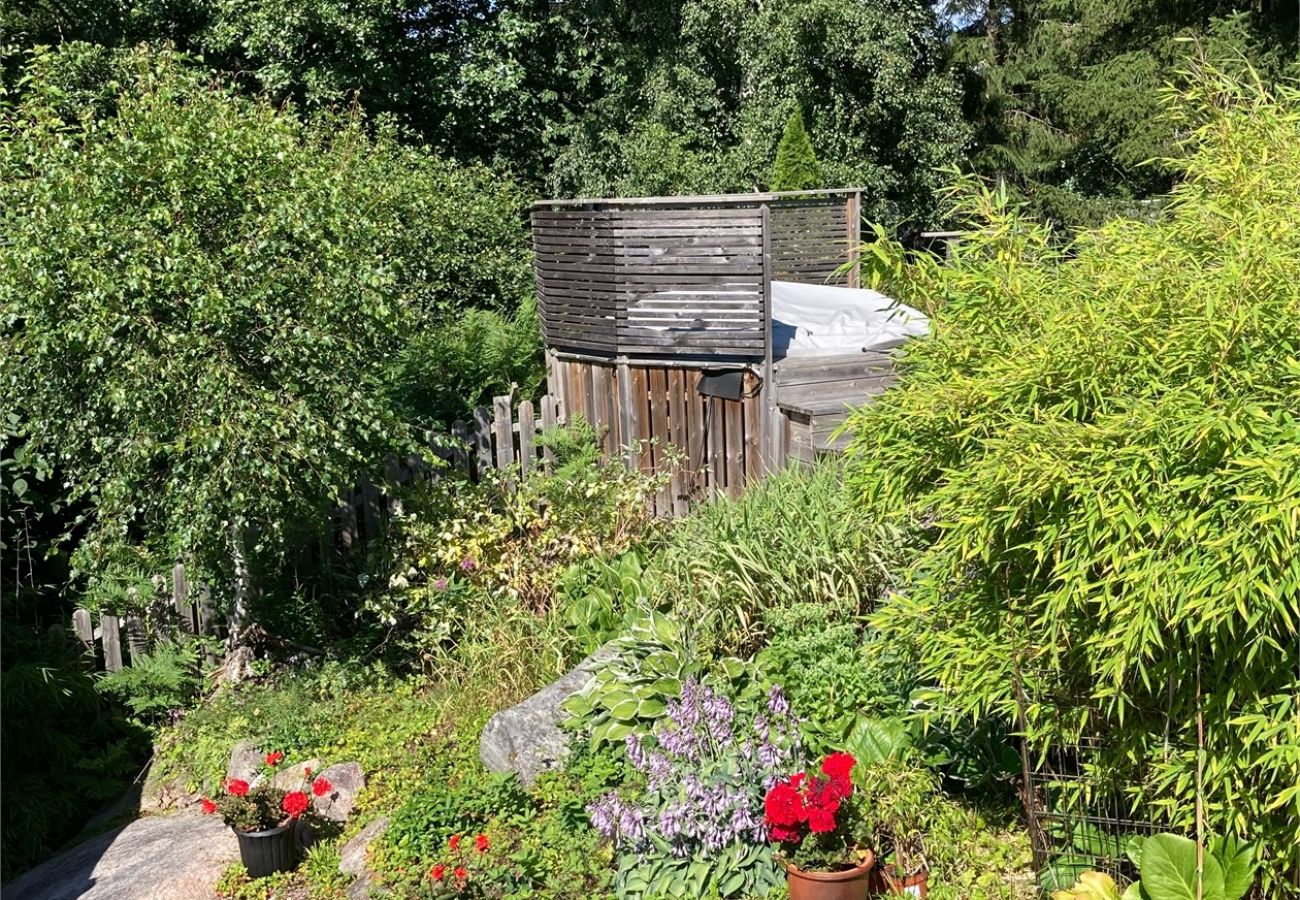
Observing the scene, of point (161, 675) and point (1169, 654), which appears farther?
point (161, 675)

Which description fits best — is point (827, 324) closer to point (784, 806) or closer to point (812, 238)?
point (812, 238)

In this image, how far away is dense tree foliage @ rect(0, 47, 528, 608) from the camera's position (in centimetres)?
581

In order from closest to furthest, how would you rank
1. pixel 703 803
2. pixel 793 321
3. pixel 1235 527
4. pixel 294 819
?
1. pixel 1235 527
2. pixel 703 803
3. pixel 294 819
4. pixel 793 321

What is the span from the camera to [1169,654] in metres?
3.48

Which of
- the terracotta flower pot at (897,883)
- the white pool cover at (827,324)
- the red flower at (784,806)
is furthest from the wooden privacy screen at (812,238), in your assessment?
the red flower at (784,806)

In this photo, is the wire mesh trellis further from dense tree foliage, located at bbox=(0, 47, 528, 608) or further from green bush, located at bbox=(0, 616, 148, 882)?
green bush, located at bbox=(0, 616, 148, 882)

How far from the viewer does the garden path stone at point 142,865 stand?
538cm

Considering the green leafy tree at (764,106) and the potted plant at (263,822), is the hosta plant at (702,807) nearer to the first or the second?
the potted plant at (263,822)

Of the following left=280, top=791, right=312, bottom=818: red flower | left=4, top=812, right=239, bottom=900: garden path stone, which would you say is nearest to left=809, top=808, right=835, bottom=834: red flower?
left=280, top=791, right=312, bottom=818: red flower

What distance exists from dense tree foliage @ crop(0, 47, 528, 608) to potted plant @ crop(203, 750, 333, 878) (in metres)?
1.38

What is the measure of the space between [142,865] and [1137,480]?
15.0 ft

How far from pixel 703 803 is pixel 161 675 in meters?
3.70

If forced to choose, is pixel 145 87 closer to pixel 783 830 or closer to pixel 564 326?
pixel 564 326

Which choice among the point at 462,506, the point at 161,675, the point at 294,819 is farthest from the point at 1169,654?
the point at 161,675
